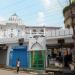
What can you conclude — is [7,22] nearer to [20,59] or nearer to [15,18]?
[15,18]

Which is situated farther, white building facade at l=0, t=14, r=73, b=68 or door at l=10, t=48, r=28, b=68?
door at l=10, t=48, r=28, b=68

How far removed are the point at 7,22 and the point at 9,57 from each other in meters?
29.2

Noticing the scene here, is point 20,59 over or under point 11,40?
under

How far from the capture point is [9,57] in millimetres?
32875

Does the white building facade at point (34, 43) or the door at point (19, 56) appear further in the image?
the door at point (19, 56)

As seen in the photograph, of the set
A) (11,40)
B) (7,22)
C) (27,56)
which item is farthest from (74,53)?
(7,22)

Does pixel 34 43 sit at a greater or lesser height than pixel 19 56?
greater

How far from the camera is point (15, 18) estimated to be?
62000 millimetres

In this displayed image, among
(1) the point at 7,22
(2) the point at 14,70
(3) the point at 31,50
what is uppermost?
(1) the point at 7,22

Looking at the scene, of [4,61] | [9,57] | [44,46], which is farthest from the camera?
[4,61]

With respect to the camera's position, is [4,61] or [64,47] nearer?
[64,47]

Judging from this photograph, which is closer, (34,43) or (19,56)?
(34,43)

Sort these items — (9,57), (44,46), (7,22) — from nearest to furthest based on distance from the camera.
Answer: (44,46), (9,57), (7,22)

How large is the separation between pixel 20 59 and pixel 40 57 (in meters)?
2.66
